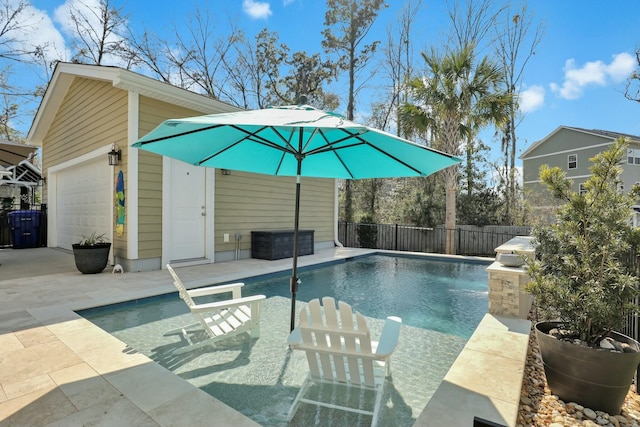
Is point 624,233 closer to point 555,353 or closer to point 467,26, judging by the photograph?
point 555,353

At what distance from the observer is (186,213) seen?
688 cm

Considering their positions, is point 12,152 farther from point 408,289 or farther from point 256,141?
point 408,289

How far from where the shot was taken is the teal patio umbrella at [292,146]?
2.28 metres

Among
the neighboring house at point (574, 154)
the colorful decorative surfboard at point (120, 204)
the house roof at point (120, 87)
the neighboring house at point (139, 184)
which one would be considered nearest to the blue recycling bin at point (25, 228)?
the neighboring house at point (139, 184)

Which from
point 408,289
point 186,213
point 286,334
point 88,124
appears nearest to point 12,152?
point 88,124

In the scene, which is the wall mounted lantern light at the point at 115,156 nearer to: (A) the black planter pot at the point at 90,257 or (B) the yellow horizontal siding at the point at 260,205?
(A) the black planter pot at the point at 90,257

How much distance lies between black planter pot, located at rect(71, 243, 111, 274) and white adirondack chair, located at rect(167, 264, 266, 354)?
10.8 ft

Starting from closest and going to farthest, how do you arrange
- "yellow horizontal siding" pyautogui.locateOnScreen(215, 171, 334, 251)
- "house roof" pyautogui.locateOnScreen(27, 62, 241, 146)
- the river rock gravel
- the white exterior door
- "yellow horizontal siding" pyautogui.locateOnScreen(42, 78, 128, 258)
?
the river rock gravel → "house roof" pyautogui.locateOnScreen(27, 62, 241, 146) → "yellow horizontal siding" pyautogui.locateOnScreen(42, 78, 128, 258) → the white exterior door → "yellow horizontal siding" pyautogui.locateOnScreen(215, 171, 334, 251)

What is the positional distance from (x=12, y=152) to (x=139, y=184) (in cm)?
568

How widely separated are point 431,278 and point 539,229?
14.1ft

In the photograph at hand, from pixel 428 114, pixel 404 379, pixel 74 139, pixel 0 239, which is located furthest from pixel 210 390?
pixel 0 239

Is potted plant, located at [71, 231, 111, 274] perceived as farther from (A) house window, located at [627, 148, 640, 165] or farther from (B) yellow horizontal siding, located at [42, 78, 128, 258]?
(A) house window, located at [627, 148, 640, 165]

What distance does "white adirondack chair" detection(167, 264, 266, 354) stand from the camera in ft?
9.73

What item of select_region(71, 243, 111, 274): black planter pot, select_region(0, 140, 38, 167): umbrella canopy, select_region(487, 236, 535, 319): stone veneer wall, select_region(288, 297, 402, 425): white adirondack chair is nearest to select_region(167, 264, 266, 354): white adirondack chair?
select_region(288, 297, 402, 425): white adirondack chair
